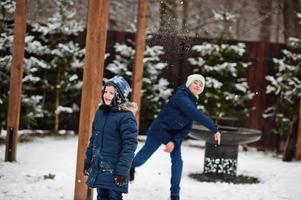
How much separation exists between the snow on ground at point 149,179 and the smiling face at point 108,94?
1799 mm

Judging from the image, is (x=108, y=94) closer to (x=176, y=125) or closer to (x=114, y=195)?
(x=114, y=195)

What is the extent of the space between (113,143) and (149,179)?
8.64 feet

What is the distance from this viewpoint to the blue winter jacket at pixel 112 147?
4004 mm

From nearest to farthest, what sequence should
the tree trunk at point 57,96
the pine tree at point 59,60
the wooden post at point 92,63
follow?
the wooden post at point 92,63
the pine tree at point 59,60
the tree trunk at point 57,96

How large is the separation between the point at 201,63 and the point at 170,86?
102 cm

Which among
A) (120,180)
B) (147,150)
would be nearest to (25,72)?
(147,150)

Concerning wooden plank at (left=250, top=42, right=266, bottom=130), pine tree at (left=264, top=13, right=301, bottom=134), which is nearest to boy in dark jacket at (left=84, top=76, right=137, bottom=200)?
pine tree at (left=264, top=13, right=301, bottom=134)

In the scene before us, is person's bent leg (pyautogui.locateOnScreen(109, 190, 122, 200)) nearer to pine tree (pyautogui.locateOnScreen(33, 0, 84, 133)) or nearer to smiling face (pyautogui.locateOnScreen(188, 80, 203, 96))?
smiling face (pyautogui.locateOnScreen(188, 80, 203, 96))

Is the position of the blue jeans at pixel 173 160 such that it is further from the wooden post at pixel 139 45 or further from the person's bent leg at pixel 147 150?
the wooden post at pixel 139 45

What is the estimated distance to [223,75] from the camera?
406 inches

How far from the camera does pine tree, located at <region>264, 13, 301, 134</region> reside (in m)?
9.49

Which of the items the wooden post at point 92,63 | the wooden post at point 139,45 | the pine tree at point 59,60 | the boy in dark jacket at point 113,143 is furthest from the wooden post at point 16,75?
the boy in dark jacket at point 113,143

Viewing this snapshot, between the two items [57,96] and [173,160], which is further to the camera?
[57,96]

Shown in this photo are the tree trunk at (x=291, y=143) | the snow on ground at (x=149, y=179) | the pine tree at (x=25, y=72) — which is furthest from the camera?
the tree trunk at (x=291, y=143)
